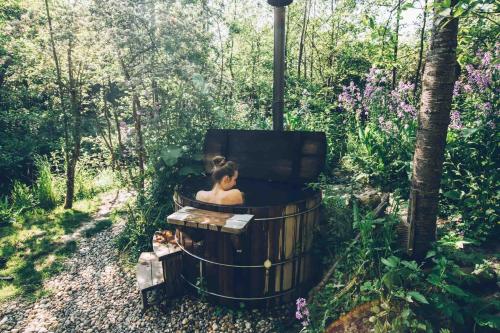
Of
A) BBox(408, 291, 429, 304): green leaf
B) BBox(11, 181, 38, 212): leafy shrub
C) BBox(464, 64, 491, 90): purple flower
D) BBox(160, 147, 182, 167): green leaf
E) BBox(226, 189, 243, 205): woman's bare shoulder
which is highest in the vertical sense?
BBox(464, 64, 491, 90): purple flower

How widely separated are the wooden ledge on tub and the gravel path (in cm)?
122

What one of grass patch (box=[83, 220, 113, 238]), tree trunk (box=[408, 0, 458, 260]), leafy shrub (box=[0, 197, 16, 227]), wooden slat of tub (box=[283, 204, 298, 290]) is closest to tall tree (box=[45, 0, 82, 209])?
leafy shrub (box=[0, 197, 16, 227])

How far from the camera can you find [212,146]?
5.23 meters

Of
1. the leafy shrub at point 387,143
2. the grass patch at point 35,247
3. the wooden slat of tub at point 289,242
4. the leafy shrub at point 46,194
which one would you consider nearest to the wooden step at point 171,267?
the wooden slat of tub at point 289,242

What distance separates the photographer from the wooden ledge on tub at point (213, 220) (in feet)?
9.87

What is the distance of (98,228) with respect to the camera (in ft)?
20.3

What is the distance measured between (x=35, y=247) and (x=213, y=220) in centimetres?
413

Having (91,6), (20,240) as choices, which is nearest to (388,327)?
(20,240)

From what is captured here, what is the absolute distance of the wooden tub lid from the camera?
Answer: 14.8 feet

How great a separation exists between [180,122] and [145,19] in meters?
1.89

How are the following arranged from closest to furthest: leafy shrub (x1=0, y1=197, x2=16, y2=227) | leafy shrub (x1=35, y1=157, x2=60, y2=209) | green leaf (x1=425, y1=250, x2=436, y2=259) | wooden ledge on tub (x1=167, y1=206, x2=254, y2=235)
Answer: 1. green leaf (x1=425, y1=250, x2=436, y2=259)
2. wooden ledge on tub (x1=167, y1=206, x2=254, y2=235)
3. leafy shrub (x1=0, y1=197, x2=16, y2=227)
4. leafy shrub (x1=35, y1=157, x2=60, y2=209)

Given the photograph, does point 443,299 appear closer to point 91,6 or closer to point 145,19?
point 145,19

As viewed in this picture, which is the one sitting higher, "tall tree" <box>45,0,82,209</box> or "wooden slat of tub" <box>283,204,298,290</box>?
"tall tree" <box>45,0,82,209</box>

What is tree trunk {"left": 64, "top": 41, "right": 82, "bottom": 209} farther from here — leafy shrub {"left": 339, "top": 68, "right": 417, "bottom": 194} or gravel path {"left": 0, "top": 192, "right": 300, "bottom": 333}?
leafy shrub {"left": 339, "top": 68, "right": 417, "bottom": 194}
